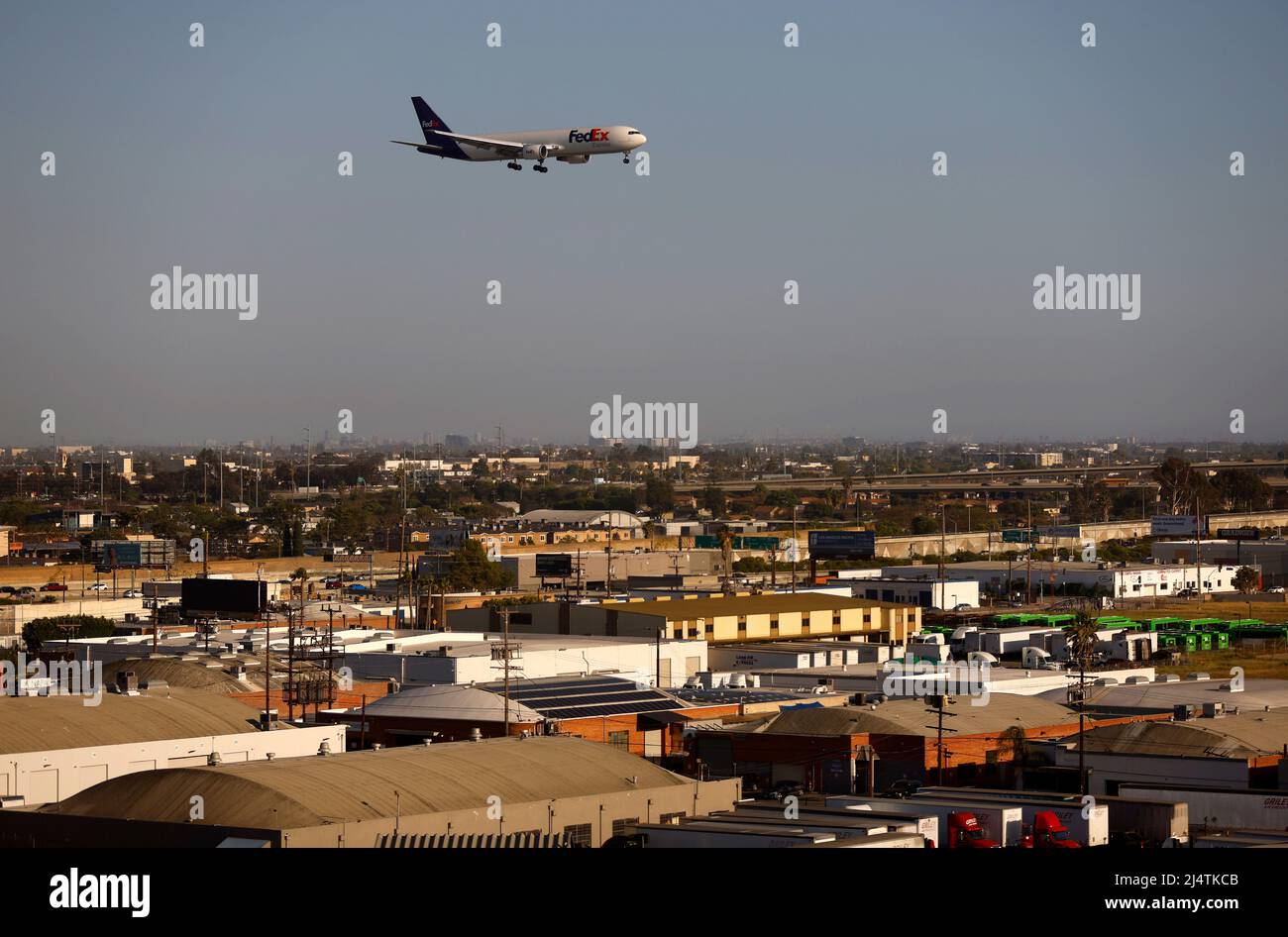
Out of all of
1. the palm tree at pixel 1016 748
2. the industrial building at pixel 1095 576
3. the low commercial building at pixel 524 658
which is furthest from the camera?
the industrial building at pixel 1095 576

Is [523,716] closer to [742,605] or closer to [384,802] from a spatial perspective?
[384,802]

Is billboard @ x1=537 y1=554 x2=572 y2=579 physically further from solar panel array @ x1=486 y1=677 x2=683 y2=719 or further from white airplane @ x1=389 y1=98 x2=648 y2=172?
solar panel array @ x1=486 y1=677 x2=683 y2=719

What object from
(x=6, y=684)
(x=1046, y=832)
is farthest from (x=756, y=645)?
(x=1046, y=832)

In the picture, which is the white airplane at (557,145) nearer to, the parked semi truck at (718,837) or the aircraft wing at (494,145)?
the aircraft wing at (494,145)

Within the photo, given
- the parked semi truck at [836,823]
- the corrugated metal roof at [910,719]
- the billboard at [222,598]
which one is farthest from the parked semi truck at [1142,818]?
the billboard at [222,598]
